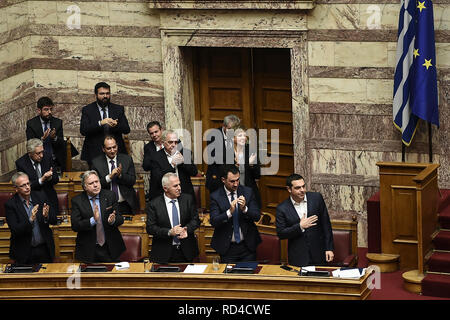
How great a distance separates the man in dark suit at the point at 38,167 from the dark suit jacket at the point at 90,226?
4.09 feet

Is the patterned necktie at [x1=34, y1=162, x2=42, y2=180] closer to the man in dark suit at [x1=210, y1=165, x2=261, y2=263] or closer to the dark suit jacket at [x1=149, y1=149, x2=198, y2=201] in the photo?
the dark suit jacket at [x1=149, y1=149, x2=198, y2=201]

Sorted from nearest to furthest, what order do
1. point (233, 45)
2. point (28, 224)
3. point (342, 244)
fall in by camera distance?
point (28, 224)
point (342, 244)
point (233, 45)

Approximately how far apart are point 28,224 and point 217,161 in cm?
236

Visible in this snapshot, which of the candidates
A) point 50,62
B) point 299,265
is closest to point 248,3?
point 50,62

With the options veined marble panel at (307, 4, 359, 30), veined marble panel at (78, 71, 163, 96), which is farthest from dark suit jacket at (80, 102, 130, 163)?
veined marble panel at (307, 4, 359, 30)

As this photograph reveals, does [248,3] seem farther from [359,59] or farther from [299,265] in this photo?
[299,265]

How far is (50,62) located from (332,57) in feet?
12.7

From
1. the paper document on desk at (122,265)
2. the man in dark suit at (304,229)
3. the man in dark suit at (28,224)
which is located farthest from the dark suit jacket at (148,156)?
the man in dark suit at (304,229)

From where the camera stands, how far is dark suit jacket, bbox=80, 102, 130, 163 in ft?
44.1

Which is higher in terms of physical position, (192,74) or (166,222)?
(192,74)

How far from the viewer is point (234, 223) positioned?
11.1 metres

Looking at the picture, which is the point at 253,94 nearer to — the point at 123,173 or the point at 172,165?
the point at 172,165

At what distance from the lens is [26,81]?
14.4m

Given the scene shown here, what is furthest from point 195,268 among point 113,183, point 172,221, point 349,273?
point 113,183
